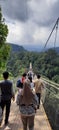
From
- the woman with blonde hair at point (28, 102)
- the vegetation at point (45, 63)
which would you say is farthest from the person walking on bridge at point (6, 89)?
the vegetation at point (45, 63)

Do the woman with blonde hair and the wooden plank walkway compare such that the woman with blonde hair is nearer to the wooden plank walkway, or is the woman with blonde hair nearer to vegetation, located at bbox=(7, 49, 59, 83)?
the wooden plank walkway

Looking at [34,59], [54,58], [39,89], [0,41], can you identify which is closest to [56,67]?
[54,58]

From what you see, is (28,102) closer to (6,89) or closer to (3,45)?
(6,89)

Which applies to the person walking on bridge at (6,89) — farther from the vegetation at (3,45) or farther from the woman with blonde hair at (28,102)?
→ the vegetation at (3,45)

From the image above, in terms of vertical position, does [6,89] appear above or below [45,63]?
above

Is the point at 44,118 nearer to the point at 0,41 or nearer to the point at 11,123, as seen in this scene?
the point at 11,123

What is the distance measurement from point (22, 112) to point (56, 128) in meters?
3.32

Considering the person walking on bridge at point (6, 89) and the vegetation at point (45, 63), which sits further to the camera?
the vegetation at point (45, 63)

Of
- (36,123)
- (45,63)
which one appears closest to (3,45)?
(36,123)

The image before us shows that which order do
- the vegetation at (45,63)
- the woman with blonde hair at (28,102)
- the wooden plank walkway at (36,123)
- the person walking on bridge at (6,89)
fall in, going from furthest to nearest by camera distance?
the vegetation at (45,63)
the wooden plank walkway at (36,123)
the person walking on bridge at (6,89)
the woman with blonde hair at (28,102)

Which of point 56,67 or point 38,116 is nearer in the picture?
point 38,116

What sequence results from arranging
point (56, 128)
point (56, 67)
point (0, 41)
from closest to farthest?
point (56, 128) < point (0, 41) < point (56, 67)

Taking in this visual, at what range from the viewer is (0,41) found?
154 ft

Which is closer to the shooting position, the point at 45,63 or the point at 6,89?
the point at 6,89
